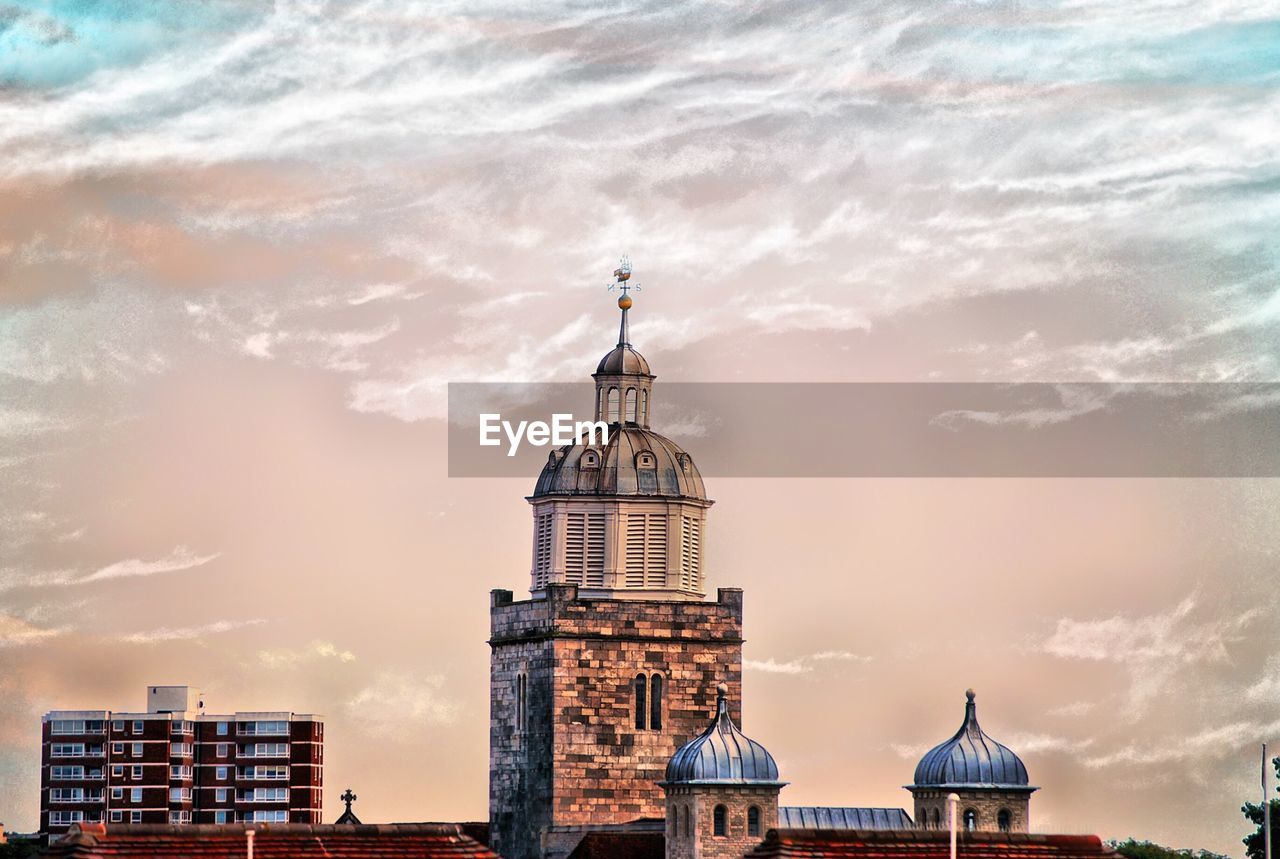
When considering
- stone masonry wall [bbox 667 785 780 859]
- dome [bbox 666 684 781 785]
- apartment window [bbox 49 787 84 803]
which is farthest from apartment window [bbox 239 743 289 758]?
stone masonry wall [bbox 667 785 780 859]

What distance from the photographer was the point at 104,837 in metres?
70.9

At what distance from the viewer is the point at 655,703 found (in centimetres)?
13562

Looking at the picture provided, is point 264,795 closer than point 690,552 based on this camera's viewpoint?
No

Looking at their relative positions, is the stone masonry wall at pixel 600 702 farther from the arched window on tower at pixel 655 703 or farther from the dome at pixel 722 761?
the dome at pixel 722 761

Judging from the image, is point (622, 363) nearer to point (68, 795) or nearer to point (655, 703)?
point (655, 703)

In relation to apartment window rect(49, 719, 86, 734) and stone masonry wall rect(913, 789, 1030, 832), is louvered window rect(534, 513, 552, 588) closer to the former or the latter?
stone masonry wall rect(913, 789, 1030, 832)

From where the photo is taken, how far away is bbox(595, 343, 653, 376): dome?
139250 millimetres

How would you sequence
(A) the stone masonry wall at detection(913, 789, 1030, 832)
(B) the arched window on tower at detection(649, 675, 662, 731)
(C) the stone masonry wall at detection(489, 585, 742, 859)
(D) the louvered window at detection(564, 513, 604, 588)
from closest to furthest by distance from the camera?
(A) the stone masonry wall at detection(913, 789, 1030, 832), (C) the stone masonry wall at detection(489, 585, 742, 859), (B) the arched window on tower at detection(649, 675, 662, 731), (D) the louvered window at detection(564, 513, 604, 588)

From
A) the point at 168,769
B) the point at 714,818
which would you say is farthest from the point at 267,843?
the point at 168,769

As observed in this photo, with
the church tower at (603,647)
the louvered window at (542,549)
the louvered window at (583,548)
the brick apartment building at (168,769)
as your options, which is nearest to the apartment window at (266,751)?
the brick apartment building at (168,769)

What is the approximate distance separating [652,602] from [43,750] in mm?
70709

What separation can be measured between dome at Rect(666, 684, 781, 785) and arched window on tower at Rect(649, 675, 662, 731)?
7041mm

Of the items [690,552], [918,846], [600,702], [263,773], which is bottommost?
[918,846]

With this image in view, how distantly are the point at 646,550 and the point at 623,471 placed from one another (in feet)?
10.4
